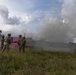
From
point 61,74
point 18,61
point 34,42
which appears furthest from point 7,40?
point 34,42

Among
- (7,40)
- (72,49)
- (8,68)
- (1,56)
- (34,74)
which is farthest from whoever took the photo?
(72,49)

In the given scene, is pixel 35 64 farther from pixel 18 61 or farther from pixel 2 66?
pixel 2 66

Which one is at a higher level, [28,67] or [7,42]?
[7,42]

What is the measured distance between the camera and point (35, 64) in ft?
53.5

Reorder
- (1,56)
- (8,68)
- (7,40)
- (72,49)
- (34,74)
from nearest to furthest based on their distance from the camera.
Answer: (34,74)
(8,68)
(1,56)
(7,40)
(72,49)

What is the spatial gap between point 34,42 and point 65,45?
469 centimetres

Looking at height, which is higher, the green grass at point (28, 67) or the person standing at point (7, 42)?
the person standing at point (7, 42)

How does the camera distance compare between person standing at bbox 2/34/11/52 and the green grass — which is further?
person standing at bbox 2/34/11/52

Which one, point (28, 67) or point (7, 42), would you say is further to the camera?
point (7, 42)

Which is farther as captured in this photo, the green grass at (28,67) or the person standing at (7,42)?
the person standing at (7,42)

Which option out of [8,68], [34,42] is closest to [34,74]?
[8,68]

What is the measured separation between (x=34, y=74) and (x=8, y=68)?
234 cm

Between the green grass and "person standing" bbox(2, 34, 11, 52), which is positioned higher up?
"person standing" bbox(2, 34, 11, 52)

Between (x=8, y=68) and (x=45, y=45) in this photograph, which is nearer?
(x=8, y=68)
